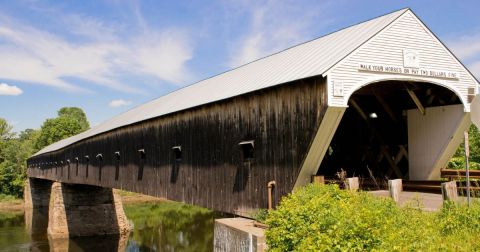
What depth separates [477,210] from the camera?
7992 mm

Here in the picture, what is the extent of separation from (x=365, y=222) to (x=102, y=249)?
25878 mm

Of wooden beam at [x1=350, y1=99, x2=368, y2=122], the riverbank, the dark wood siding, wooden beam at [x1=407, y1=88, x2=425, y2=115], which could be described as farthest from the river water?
wooden beam at [x1=407, y1=88, x2=425, y2=115]

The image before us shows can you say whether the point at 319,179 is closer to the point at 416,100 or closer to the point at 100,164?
the point at 416,100

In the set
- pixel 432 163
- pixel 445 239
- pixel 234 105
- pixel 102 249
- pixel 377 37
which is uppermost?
pixel 377 37

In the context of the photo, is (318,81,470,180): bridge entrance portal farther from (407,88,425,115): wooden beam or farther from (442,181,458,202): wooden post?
(442,181,458,202): wooden post

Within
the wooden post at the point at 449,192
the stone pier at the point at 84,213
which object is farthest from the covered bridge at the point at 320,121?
the stone pier at the point at 84,213

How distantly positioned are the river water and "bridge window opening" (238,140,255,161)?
63.1 ft

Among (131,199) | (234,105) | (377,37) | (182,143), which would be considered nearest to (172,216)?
(131,199)

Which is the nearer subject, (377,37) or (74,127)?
(377,37)

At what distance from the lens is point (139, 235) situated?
33938mm

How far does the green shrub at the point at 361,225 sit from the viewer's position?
21.3ft

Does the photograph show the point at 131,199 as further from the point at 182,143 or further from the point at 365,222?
the point at 365,222

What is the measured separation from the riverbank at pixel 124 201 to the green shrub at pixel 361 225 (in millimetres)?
48348

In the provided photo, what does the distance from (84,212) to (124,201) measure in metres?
20.8
